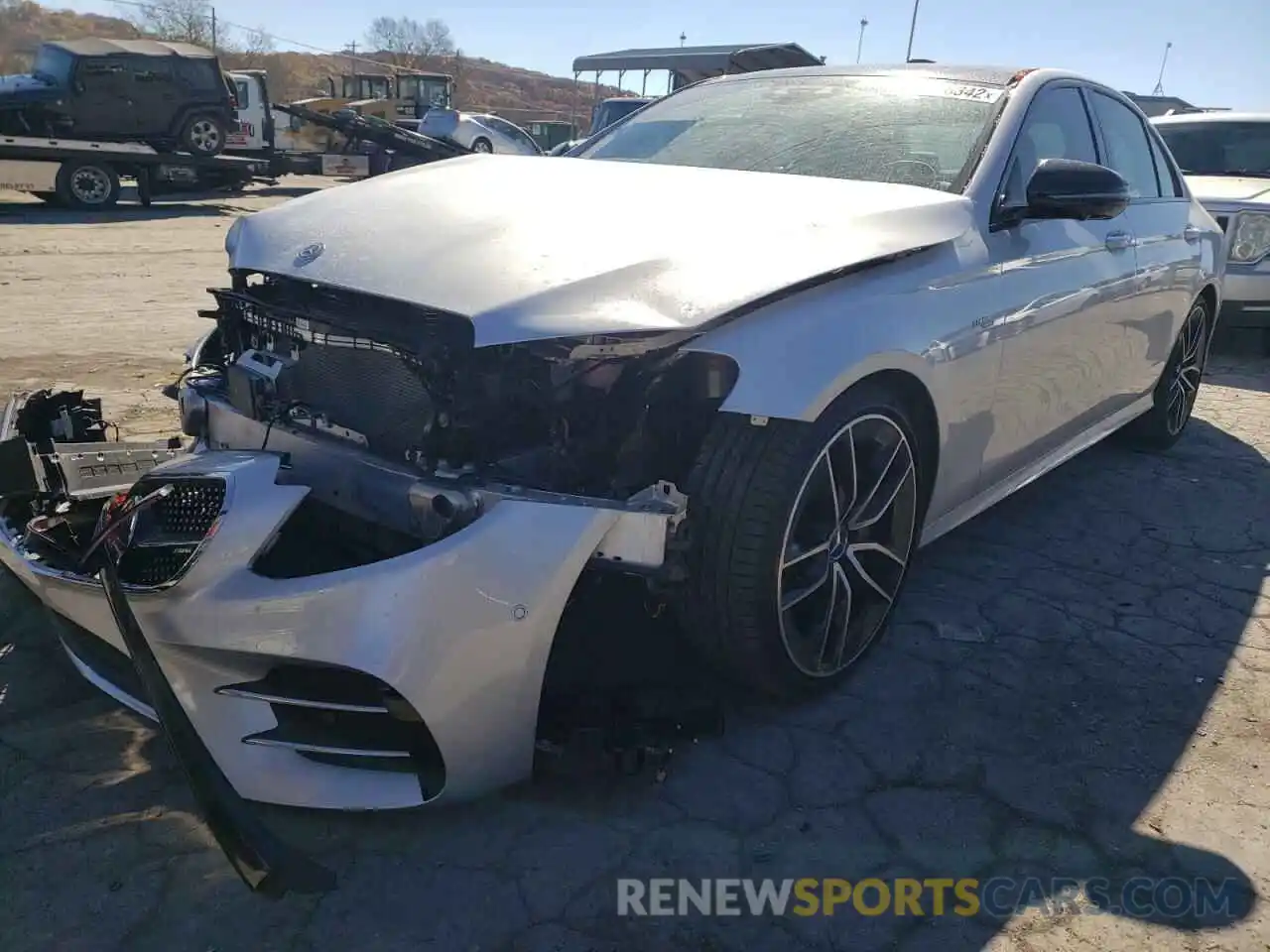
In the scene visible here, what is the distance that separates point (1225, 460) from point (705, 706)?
12.7 ft

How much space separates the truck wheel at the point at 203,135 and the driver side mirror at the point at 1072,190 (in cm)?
1681

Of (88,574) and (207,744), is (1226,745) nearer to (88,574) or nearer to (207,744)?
→ (207,744)

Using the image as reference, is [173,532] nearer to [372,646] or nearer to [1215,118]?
[372,646]

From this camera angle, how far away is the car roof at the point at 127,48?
50.4 feet

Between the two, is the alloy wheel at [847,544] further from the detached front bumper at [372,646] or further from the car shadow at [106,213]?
the car shadow at [106,213]

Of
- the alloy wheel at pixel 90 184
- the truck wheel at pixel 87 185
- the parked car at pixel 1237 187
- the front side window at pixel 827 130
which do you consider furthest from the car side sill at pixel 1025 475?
the alloy wheel at pixel 90 184

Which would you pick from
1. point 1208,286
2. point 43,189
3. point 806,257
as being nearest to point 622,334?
point 806,257

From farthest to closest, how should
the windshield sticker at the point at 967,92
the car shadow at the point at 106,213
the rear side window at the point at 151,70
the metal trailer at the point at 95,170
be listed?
1. the rear side window at the point at 151,70
2. the metal trailer at the point at 95,170
3. the car shadow at the point at 106,213
4. the windshield sticker at the point at 967,92

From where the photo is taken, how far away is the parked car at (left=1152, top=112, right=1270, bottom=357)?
6824mm

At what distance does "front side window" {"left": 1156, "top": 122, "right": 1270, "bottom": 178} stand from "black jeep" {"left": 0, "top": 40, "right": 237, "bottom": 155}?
48.6 ft

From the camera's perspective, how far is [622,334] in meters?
1.92

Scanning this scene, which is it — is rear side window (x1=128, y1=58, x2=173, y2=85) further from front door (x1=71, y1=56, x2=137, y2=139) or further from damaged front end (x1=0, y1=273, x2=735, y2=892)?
damaged front end (x1=0, y1=273, x2=735, y2=892)

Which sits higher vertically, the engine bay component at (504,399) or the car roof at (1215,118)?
the car roof at (1215,118)

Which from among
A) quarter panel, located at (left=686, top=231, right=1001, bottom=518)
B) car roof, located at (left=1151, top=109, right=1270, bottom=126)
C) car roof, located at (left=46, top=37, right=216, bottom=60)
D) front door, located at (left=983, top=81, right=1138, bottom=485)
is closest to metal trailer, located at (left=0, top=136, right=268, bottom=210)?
car roof, located at (left=46, top=37, right=216, bottom=60)
